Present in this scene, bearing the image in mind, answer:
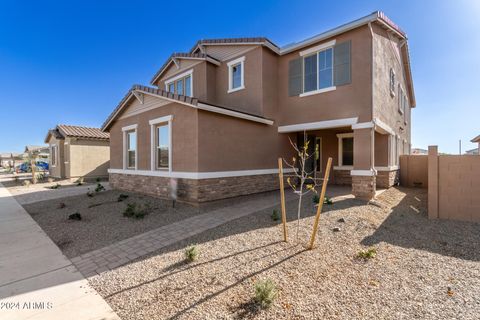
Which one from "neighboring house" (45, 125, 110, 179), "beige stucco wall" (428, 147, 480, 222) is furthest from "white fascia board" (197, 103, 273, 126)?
"neighboring house" (45, 125, 110, 179)

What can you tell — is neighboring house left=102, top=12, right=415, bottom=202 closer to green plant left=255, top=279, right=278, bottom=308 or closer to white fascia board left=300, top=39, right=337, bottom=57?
white fascia board left=300, top=39, right=337, bottom=57

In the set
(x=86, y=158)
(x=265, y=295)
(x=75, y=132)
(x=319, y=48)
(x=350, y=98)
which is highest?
(x=319, y=48)

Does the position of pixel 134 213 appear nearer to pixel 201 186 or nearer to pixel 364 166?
pixel 201 186

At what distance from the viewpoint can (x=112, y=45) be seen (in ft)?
47.4

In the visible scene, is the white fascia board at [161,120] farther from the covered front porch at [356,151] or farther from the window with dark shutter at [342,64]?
the window with dark shutter at [342,64]

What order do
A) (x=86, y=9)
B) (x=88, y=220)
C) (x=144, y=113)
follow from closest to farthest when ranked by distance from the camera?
(x=88, y=220) < (x=144, y=113) < (x=86, y=9)

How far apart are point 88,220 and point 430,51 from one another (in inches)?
720

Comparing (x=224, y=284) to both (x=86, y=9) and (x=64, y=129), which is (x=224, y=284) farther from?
(x=64, y=129)

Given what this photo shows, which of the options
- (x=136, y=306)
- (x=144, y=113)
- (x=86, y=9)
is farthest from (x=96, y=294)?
(x=86, y=9)

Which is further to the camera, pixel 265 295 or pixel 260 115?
pixel 260 115

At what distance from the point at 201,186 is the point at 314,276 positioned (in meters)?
4.87

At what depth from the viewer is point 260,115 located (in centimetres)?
973

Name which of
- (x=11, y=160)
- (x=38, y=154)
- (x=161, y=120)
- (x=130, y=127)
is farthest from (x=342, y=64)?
(x=11, y=160)

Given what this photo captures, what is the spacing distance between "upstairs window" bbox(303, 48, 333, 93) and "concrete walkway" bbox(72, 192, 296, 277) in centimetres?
563
